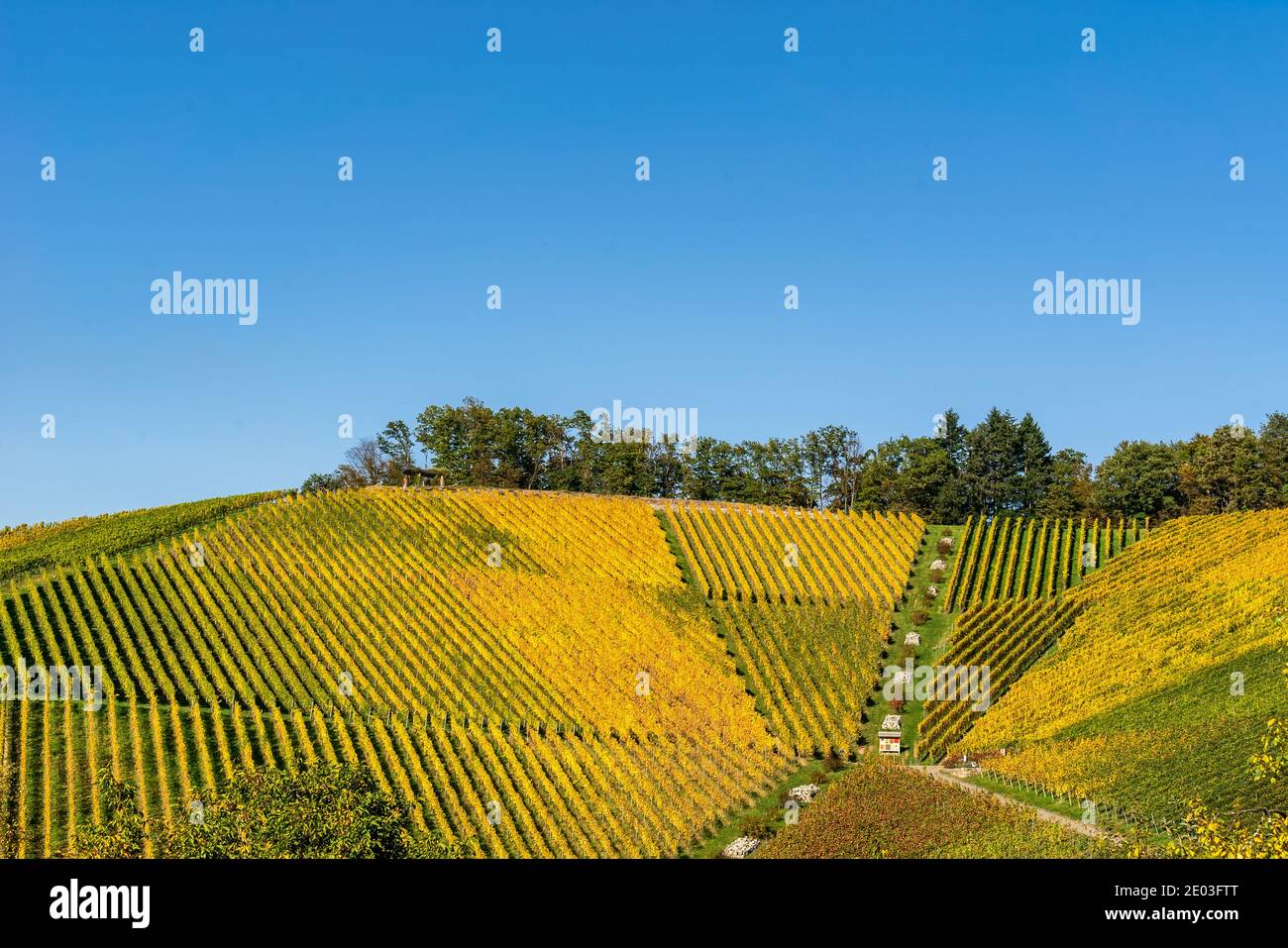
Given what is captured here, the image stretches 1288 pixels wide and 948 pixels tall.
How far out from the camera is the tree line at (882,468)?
11194cm

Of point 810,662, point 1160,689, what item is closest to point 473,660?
point 810,662

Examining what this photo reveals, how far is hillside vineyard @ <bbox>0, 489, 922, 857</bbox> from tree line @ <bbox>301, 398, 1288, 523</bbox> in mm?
32720

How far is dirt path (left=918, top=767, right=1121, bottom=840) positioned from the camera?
44.1 m

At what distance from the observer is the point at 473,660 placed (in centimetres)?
6375

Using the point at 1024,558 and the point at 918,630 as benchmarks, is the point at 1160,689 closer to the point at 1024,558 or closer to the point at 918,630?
the point at 918,630

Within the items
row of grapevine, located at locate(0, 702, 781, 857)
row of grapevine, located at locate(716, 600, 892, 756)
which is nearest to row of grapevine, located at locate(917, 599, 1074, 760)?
row of grapevine, located at locate(716, 600, 892, 756)

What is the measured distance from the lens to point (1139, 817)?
4462 cm

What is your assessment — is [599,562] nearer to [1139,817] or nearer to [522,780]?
[522,780]

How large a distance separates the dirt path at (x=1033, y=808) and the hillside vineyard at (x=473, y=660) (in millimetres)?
5452

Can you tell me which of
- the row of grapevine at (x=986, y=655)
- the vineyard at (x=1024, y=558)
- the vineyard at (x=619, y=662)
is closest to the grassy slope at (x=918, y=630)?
the vineyard at (x=619, y=662)

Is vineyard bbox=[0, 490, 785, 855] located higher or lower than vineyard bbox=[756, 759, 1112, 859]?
higher
